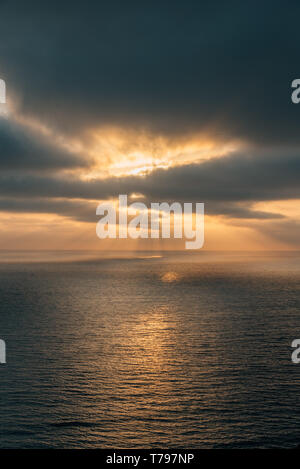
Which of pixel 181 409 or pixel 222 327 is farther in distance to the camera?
pixel 222 327

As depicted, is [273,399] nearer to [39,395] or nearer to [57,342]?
[39,395]

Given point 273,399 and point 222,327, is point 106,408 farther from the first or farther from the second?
point 222,327

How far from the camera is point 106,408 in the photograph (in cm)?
5725

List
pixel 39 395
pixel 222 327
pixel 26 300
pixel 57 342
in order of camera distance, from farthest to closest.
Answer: pixel 26 300, pixel 222 327, pixel 57 342, pixel 39 395

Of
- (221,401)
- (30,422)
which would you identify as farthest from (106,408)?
(221,401)

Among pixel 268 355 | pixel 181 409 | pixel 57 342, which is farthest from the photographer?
pixel 57 342

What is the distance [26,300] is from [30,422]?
12624 cm

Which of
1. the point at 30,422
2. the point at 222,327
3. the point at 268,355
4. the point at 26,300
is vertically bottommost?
the point at 30,422

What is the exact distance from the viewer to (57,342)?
93312 mm

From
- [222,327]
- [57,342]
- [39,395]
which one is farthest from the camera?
[222,327]

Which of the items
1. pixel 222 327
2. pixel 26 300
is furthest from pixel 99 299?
pixel 222 327

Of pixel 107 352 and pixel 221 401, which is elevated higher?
pixel 107 352
